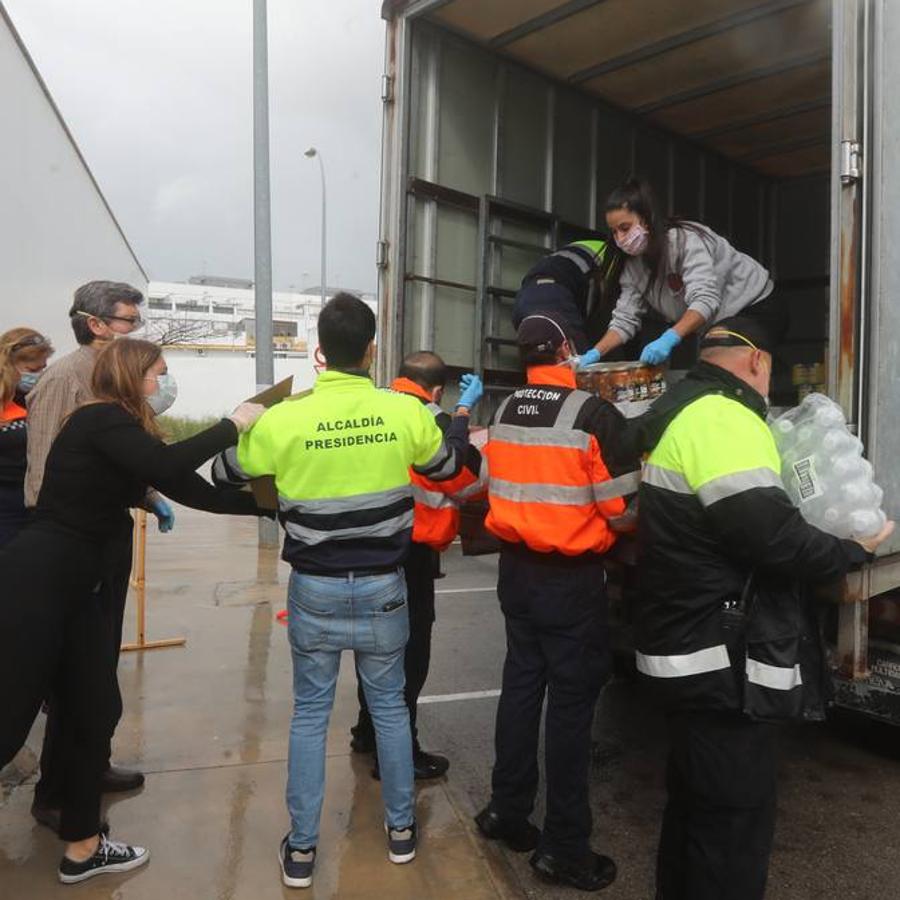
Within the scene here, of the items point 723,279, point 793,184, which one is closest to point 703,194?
point 793,184

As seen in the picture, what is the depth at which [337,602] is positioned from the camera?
2.51m

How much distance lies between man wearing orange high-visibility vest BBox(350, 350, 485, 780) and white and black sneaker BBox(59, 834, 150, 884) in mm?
1051

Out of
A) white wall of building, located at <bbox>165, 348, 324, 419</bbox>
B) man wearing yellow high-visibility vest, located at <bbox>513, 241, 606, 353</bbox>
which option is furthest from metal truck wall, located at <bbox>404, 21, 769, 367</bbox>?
white wall of building, located at <bbox>165, 348, 324, 419</bbox>

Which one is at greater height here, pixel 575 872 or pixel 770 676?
pixel 770 676

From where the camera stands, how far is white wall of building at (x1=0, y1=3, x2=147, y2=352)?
5.00 metres

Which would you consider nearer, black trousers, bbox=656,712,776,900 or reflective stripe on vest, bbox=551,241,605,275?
black trousers, bbox=656,712,776,900

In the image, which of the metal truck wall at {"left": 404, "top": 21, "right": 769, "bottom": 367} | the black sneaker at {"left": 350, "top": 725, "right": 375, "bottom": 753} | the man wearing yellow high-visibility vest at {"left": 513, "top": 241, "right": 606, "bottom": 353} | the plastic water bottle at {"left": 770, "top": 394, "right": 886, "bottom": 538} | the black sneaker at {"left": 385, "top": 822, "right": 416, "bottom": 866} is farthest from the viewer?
the metal truck wall at {"left": 404, "top": 21, "right": 769, "bottom": 367}

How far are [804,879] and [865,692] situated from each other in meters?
0.67

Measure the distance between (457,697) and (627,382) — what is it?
2052 millimetres

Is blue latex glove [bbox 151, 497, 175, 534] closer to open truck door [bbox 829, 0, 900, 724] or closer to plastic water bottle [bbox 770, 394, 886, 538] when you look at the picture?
plastic water bottle [bbox 770, 394, 886, 538]

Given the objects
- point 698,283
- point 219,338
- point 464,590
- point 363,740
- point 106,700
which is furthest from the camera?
point 219,338

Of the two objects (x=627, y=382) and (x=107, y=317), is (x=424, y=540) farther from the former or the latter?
(x=107, y=317)

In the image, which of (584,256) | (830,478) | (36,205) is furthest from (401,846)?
(36,205)

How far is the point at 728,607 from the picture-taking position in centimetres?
205
